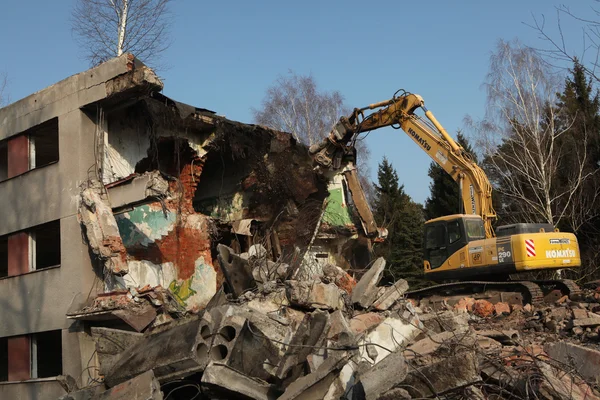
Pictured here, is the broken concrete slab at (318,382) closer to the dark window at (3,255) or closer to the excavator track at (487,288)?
the dark window at (3,255)

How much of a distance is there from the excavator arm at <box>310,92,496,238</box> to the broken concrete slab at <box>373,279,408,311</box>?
5878 millimetres

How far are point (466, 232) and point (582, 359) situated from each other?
845 centimetres

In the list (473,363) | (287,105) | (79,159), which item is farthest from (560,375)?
(287,105)

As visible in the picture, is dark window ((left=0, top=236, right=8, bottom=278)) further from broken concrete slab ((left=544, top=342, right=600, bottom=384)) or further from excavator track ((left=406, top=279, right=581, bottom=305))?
broken concrete slab ((left=544, top=342, right=600, bottom=384))

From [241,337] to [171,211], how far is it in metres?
5.33

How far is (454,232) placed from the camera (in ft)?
49.5

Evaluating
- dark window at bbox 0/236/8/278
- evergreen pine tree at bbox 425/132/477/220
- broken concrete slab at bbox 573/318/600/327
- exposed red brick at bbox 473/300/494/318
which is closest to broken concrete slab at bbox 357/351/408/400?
broken concrete slab at bbox 573/318/600/327

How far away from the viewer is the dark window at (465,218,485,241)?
49.0 feet

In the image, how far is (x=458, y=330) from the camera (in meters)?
7.92


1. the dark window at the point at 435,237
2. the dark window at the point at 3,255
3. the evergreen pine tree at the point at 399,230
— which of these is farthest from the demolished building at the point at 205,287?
the evergreen pine tree at the point at 399,230

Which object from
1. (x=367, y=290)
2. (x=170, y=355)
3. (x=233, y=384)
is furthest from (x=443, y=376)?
(x=367, y=290)

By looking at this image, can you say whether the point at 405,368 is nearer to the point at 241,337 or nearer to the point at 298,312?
the point at 241,337

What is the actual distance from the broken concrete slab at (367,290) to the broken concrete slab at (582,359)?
3236 mm

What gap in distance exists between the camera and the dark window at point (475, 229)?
14.9m
